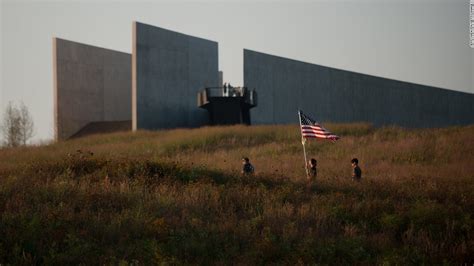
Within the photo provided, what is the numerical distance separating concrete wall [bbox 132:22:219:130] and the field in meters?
21.3

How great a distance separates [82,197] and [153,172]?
4340mm

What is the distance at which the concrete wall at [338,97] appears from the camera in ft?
146

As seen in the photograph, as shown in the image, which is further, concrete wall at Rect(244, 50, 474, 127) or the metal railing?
concrete wall at Rect(244, 50, 474, 127)

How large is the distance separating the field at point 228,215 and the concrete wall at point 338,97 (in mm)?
23486

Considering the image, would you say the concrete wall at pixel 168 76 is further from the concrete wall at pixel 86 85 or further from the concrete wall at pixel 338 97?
the concrete wall at pixel 86 85

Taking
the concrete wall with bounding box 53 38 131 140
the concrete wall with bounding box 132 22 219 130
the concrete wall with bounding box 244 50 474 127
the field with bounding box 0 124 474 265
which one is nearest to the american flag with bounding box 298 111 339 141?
the field with bounding box 0 124 474 265

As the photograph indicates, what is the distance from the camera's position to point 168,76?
43.1 meters

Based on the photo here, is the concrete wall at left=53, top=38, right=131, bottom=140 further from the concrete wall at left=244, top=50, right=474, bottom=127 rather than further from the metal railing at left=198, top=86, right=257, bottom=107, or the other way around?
the concrete wall at left=244, top=50, right=474, bottom=127

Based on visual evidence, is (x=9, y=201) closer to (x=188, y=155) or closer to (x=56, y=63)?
(x=188, y=155)

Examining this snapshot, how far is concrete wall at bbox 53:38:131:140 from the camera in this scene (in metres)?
45.9

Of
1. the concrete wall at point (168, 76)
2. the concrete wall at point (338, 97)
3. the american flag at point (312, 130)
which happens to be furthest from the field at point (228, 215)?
the concrete wall at point (338, 97)

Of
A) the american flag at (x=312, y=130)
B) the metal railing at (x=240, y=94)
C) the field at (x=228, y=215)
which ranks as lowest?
the field at (x=228, y=215)

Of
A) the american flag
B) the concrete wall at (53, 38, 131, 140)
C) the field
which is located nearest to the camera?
the field

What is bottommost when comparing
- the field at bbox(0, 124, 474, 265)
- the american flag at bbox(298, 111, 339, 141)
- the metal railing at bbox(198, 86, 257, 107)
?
the field at bbox(0, 124, 474, 265)
